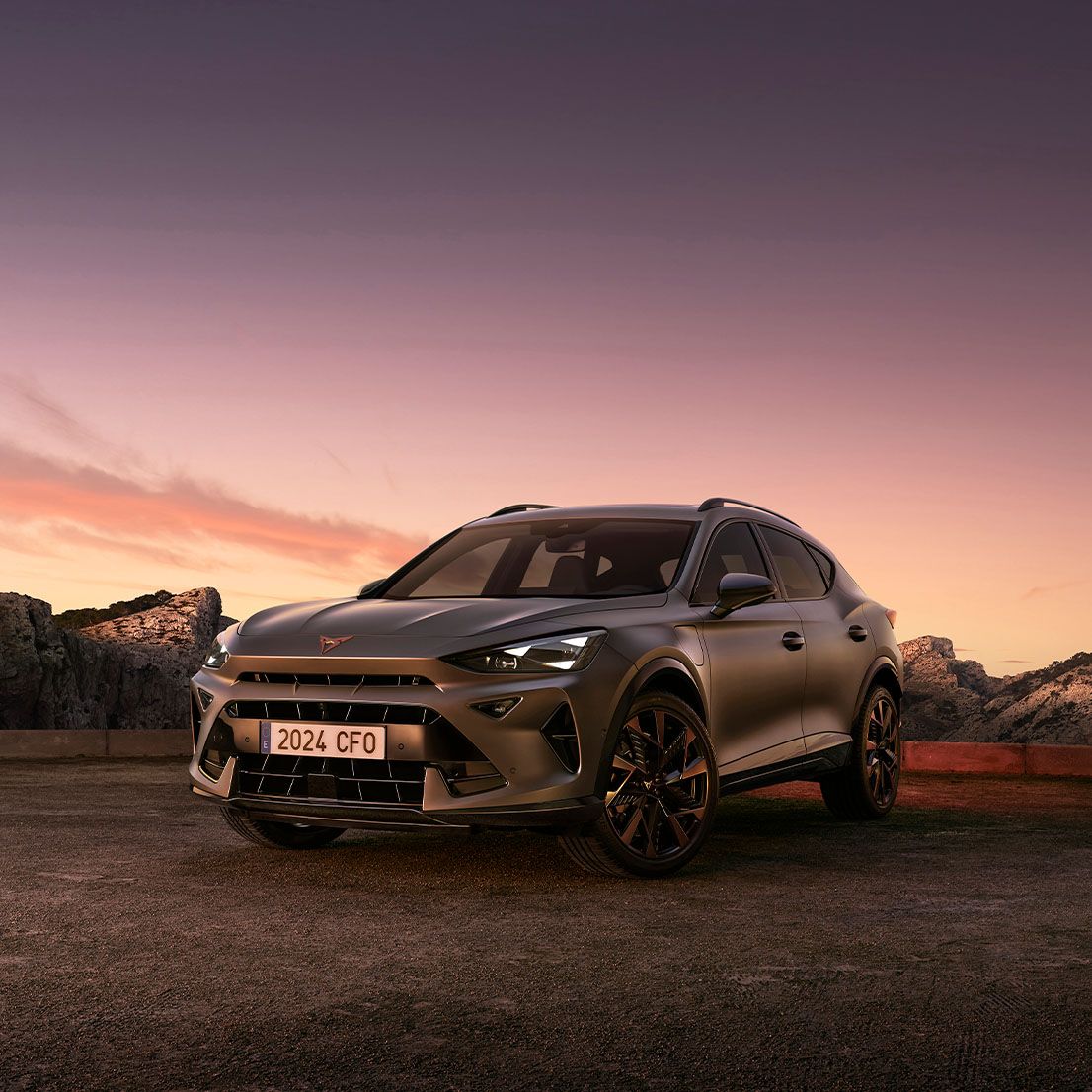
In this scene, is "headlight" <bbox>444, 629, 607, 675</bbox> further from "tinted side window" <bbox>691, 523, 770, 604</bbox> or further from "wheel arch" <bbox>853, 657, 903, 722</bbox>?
"wheel arch" <bbox>853, 657, 903, 722</bbox>

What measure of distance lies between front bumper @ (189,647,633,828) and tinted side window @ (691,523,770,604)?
116 cm

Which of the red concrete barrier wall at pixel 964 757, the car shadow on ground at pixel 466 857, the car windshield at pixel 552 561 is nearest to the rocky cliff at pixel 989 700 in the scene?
the red concrete barrier wall at pixel 964 757

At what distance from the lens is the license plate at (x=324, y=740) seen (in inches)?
227

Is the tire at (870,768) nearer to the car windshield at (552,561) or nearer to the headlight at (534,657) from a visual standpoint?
the car windshield at (552,561)

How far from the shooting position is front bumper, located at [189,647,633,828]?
5.69m

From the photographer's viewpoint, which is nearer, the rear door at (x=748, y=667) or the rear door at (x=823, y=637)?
the rear door at (x=748, y=667)

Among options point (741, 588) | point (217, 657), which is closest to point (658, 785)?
point (741, 588)

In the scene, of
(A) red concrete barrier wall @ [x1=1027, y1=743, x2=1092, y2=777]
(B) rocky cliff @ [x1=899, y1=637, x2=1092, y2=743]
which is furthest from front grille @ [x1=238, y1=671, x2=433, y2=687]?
(B) rocky cliff @ [x1=899, y1=637, x2=1092, y2=743]

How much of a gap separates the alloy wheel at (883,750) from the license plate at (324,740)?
149 inches

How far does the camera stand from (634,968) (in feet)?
14.5

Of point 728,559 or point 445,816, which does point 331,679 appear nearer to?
point 445,816

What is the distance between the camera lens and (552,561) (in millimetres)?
7820

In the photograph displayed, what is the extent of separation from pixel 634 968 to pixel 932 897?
1.90 metres

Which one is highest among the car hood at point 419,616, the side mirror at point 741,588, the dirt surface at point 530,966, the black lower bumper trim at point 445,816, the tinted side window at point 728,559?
the tinted side window at point 728,559
